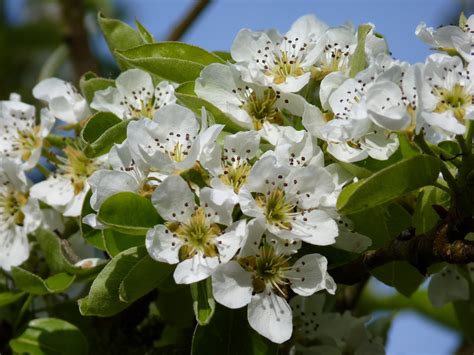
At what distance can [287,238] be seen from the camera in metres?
1.59

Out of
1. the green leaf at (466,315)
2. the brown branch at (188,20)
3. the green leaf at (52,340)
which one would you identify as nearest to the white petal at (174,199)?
the green leaf at (52,340)

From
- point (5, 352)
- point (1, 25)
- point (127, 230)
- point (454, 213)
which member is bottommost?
point (1, 25)

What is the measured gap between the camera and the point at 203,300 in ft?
5.28

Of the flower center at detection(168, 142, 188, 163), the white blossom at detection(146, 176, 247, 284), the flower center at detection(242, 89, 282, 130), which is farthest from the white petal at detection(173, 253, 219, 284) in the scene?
the flower center at detection(242, 89, 282, 130)

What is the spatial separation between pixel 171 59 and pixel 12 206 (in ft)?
1.84

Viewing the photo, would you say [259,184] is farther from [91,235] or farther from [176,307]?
[176,307]

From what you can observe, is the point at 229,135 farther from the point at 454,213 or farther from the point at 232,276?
the point at 454,213

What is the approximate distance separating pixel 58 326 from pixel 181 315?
302 millimetres

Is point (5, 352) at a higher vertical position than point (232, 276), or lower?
lower

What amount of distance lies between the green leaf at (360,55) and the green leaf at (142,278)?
54 centimetres

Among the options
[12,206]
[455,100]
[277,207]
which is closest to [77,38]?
[12,206]

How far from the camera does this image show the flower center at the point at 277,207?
1.61 m

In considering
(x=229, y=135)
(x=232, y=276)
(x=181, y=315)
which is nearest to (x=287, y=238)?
(x=232, y=276)

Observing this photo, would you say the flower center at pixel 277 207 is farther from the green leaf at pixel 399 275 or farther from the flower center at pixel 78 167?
the flower center at pixel 78 167
